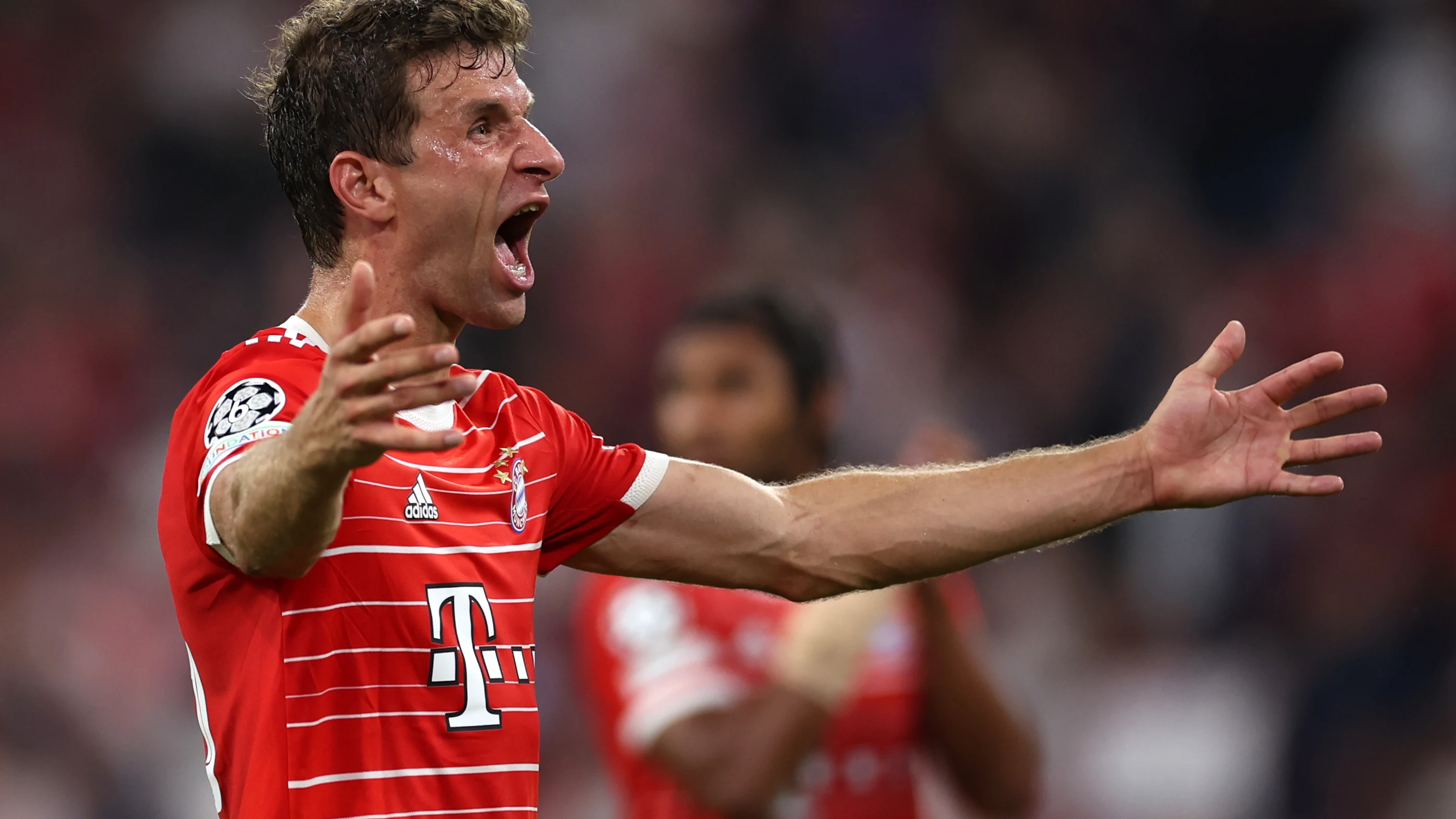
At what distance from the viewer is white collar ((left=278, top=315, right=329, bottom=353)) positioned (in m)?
2.73

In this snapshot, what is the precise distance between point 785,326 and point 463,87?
2.04m

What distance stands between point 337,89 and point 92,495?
16.9ft

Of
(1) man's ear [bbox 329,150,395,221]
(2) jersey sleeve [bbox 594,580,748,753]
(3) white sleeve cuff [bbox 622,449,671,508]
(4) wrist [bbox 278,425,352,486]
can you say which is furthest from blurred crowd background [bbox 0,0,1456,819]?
(4) wrist [bbox 278,425,352,486]

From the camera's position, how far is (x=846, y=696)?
424cm

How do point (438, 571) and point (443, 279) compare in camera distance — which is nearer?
point (438, 571)

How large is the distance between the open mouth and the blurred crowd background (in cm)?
437

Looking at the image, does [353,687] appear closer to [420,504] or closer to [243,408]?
[420,504]

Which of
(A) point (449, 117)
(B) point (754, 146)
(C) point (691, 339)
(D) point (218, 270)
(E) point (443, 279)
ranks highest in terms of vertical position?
(B) point (754, 146)

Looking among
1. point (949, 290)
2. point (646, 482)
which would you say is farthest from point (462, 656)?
point (949, 290)

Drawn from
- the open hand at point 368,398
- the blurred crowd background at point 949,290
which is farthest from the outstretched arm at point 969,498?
the blurred crowd background at point 949,290

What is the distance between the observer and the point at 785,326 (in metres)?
4.82

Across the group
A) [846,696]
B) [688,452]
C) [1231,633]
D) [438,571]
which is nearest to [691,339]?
[688,452]

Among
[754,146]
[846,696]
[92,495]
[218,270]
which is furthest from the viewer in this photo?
[754,146]

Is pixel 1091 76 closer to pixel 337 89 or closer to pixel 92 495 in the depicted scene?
pixel 92 495
